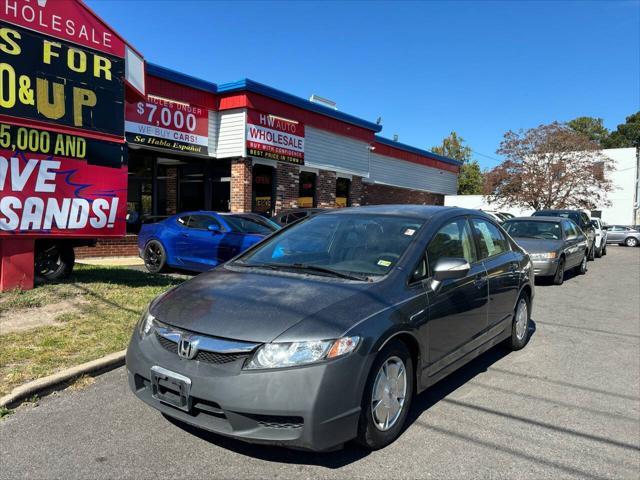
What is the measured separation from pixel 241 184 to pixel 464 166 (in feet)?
160

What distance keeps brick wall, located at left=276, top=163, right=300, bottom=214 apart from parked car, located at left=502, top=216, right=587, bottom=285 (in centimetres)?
712

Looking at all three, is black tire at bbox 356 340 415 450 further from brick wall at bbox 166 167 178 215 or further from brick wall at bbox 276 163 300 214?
brick wall at bbox 166 167 178 215

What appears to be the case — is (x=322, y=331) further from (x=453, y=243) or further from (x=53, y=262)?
(x=53, y=262)

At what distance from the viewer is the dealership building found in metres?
13.5

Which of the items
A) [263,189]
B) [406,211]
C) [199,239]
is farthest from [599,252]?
[406,211]

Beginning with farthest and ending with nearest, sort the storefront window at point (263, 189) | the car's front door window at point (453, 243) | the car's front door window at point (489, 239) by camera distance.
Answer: the storefront window at point (263, 189) < the car's front door window at point (489, 239) < the car's front door window at point (453, 243)

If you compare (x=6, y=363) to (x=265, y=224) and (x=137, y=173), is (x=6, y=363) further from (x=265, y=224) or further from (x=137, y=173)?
(x=137, y=173)

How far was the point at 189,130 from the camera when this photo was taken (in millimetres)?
14359

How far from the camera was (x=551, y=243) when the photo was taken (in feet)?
36.4

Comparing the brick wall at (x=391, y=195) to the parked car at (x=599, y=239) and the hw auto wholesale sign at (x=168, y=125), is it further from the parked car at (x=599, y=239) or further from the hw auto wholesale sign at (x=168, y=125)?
the hw auto wholesale sign at (x=168, y=125)

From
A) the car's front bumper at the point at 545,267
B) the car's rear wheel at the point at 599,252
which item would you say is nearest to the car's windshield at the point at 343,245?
the car's front bumper at the point at 545,267

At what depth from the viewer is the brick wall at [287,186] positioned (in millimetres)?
16297

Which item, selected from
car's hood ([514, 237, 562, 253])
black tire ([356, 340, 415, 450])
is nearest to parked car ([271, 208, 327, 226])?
car's hood ([514, 237, 562, 253])

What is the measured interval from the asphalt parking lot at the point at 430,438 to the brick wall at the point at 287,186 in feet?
39.3
